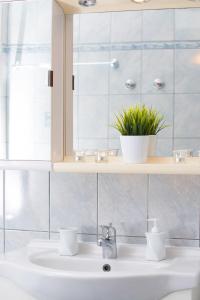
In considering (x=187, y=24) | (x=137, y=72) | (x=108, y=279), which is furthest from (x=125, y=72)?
(x=108, y=279)

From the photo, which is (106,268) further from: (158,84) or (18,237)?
(158,84)

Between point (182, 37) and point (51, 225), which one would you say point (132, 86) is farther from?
point (51, 225)

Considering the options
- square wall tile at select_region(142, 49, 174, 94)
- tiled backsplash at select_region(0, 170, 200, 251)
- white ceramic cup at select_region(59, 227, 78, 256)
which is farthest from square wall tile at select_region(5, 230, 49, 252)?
square wall tile at select_region(142, 49, 174, 94)

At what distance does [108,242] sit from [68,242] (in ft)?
0.51

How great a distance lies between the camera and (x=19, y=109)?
1.83m

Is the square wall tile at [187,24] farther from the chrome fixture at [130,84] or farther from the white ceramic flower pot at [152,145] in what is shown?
the white ceramic flower pot at [152,145]

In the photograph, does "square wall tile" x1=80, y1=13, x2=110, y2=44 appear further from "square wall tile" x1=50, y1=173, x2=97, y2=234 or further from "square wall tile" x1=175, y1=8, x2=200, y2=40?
"square wall tile" x1=50, y1=173, x2=97, y2=234

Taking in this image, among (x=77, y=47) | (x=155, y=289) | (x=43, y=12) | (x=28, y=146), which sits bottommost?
(x=155, y=289)

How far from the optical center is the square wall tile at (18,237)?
6.51ft

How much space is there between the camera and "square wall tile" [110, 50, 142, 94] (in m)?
1.81

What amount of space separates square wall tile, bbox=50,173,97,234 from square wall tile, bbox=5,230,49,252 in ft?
0.26

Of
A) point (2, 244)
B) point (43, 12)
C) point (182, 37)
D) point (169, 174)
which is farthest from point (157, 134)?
point (2, 244)

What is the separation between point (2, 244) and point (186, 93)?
3.25ft

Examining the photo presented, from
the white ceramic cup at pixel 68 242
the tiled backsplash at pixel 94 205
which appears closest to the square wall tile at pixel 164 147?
the tiled backsplash at pixel 94 205
